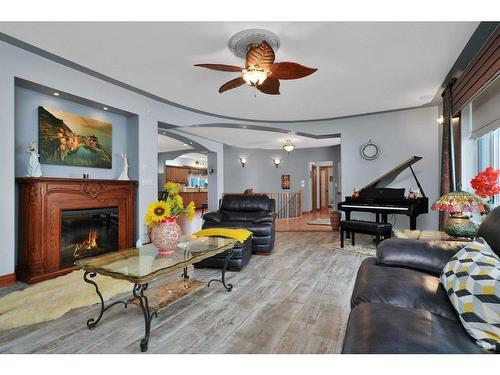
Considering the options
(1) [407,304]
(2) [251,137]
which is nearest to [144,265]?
(1) [407,304]

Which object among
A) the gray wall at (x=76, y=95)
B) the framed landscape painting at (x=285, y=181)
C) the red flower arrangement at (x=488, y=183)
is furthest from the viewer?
the framed landscape painting at (x=285, y=181)

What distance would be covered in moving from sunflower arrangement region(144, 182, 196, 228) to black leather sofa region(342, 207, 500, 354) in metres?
1.52

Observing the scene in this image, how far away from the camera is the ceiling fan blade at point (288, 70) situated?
257 cm

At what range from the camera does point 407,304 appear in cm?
129

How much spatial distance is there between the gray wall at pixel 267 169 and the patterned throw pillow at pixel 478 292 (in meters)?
8.43

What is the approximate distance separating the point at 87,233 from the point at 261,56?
3.36 meters

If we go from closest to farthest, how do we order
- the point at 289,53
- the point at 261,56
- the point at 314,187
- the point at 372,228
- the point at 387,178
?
the point at 261,56 < the point at 289,53 < the point at 372,228 < the point at 387,178 < the point at 314,187

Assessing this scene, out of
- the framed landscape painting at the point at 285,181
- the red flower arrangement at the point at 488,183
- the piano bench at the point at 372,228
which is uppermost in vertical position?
the framed landscape painting at the point at 285,181

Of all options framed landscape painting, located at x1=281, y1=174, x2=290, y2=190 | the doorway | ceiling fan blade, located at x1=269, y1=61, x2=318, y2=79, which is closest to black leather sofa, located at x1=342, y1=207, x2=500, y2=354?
ceiling fan blade, located at x1=269, y1=61, x2=318, y2=79

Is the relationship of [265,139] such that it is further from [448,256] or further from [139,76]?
[448,256]

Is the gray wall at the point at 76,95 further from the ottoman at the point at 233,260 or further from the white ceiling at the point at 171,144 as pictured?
the white ceiling at the point at 171,144

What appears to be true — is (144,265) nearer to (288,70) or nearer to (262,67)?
(262,67)

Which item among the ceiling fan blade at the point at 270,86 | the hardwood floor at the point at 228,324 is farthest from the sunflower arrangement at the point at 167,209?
the ceiling fan blade at the point at 270,86

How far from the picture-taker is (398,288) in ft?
4.62
